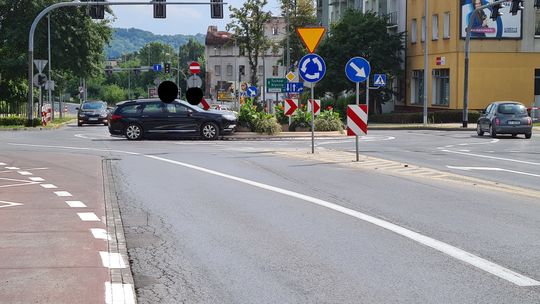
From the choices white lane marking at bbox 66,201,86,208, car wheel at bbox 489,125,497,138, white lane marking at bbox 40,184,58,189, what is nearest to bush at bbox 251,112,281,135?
car wheel at bbox 489,125,497,138

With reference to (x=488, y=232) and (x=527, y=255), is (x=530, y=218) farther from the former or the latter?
(x=527, y=255)

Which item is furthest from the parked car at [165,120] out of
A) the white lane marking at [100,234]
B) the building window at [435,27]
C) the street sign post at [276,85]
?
the building window at [435,27]

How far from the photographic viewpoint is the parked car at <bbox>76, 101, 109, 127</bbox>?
163 feet

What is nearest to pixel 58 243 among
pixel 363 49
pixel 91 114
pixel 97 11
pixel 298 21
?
pixel 97 11

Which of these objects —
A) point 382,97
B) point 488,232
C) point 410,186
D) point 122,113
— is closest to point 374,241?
point 488,232

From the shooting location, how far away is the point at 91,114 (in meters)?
49.8

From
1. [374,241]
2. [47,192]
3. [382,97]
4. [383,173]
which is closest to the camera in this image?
[374,241]

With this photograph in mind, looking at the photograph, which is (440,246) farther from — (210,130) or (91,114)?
(91,114)

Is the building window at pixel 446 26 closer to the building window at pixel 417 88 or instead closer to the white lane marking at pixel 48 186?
the building window at pixel 417 88

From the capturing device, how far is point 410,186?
1401 centimetres

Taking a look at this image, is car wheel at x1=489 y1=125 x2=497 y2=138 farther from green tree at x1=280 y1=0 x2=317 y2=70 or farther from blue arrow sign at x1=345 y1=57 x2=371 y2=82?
green tree at x1=280 y1=0 x2=317 y2=70

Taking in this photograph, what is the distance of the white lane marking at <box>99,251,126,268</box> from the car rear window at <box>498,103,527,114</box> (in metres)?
27.3

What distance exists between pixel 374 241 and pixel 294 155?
12.7 m

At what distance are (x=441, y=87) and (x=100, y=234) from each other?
45.5 m
